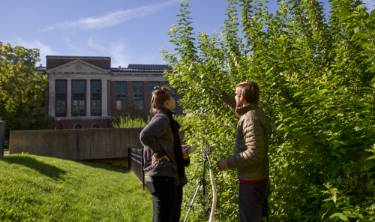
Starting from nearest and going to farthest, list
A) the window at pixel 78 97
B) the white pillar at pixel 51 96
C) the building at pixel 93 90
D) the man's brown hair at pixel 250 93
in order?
the man's brown hair at pixel 250 93
the white pillar at pixel 51 96
the building at pixel 93 90
the window at pixel 78 97

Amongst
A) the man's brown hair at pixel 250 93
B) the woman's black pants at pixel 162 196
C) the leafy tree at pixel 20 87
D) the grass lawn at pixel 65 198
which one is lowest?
the grass lawn at pixel 65 198

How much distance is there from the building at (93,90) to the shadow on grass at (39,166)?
163ft

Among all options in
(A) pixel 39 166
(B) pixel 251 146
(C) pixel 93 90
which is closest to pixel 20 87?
(A) pixel 39 166

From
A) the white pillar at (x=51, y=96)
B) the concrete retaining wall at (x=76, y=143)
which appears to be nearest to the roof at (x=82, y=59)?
the white pillar at (x=51, y=96)

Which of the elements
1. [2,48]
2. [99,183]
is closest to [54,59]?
[2,48]

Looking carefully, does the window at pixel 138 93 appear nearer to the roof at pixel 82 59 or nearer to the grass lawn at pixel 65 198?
the roof at pixel 82 59

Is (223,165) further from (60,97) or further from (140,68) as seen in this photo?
(140,68)

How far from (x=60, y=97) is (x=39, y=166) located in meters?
56.7

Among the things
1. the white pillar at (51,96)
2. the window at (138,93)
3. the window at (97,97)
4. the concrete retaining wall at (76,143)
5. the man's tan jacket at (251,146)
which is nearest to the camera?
the man's tan jacket at (251,146)

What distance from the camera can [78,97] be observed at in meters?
66.9

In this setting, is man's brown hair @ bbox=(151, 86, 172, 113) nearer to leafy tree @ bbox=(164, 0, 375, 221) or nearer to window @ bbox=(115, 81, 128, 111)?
leafy tree @ bbox=(164, 0, 375, 221)

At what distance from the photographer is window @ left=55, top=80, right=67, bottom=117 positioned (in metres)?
65.3

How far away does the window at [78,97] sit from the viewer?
219 ft

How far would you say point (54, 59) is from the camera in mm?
65062
